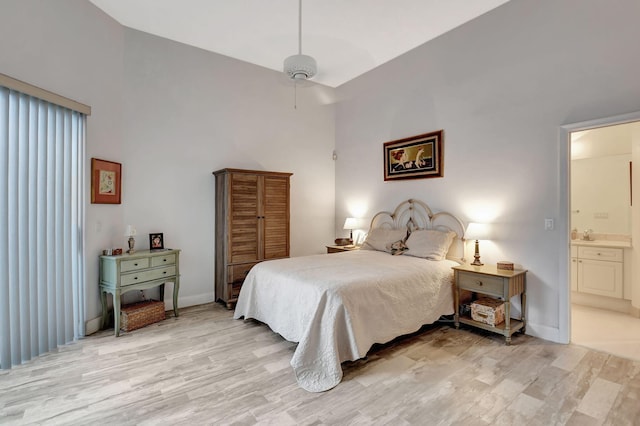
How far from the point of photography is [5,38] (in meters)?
2.43

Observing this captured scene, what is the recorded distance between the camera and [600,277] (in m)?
3.90

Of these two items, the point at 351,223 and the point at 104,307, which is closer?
the point at 104,307

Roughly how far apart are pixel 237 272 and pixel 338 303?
6.57 ft

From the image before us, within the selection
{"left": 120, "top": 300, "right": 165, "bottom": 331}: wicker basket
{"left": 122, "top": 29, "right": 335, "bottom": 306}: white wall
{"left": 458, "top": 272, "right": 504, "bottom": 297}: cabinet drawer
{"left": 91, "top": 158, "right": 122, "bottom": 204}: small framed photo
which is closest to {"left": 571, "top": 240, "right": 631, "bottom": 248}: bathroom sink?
{"left": 458, "top": 272, "right": 504, "bottom": 297}: cabinet drawer

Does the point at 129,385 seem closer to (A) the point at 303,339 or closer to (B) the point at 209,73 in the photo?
(A) the point at 303,339

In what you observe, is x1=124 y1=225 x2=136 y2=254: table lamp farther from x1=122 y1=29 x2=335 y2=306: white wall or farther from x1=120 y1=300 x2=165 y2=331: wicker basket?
x1=120 y1=300 x2=165 y2=331: wicker basket

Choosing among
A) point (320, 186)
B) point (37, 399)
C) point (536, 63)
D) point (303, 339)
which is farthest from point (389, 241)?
point (37, 399)

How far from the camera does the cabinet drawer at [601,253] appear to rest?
3779 millimetres

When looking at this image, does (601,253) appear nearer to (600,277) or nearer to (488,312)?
(600,277)

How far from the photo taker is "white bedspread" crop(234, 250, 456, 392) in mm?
2379

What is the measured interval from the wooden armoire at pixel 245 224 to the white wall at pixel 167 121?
1.17 feet

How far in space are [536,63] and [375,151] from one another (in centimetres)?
231

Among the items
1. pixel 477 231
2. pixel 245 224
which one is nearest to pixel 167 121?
pixel 245 224

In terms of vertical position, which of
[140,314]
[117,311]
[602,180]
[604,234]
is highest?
[602,180]
